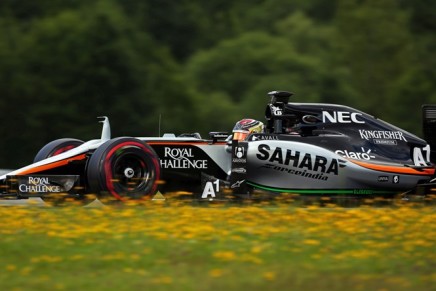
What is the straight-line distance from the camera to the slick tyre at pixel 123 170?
10.9 metres

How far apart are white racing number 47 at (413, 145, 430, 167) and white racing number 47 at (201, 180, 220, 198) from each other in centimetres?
253

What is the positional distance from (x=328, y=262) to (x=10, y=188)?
4.95m

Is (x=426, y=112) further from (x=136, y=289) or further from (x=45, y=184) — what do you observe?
(x=136, y=289)

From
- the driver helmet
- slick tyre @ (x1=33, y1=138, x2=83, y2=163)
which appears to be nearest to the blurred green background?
slick tyre @ (x1=33, y1=138, x2=83, y2=163)

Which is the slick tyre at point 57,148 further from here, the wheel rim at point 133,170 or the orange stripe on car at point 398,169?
the orange stripe on car at point 398,169

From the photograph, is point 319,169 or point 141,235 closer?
point 141,235

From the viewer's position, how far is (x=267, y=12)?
213ft

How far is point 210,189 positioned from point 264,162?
0.71 meters

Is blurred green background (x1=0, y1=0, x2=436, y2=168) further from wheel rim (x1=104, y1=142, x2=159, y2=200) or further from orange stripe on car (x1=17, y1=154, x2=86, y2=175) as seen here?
wheel rim (x1=104, y1=142, x2=159, y2=200)

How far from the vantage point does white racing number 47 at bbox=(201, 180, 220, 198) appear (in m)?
11.6

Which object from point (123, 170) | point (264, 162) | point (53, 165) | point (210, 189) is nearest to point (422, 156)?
point (264, 162)

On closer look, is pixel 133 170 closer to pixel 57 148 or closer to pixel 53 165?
pixel 53 165

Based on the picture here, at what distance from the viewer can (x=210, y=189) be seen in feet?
38.1

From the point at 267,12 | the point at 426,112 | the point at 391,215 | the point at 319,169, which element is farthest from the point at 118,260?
the point at 267,12
